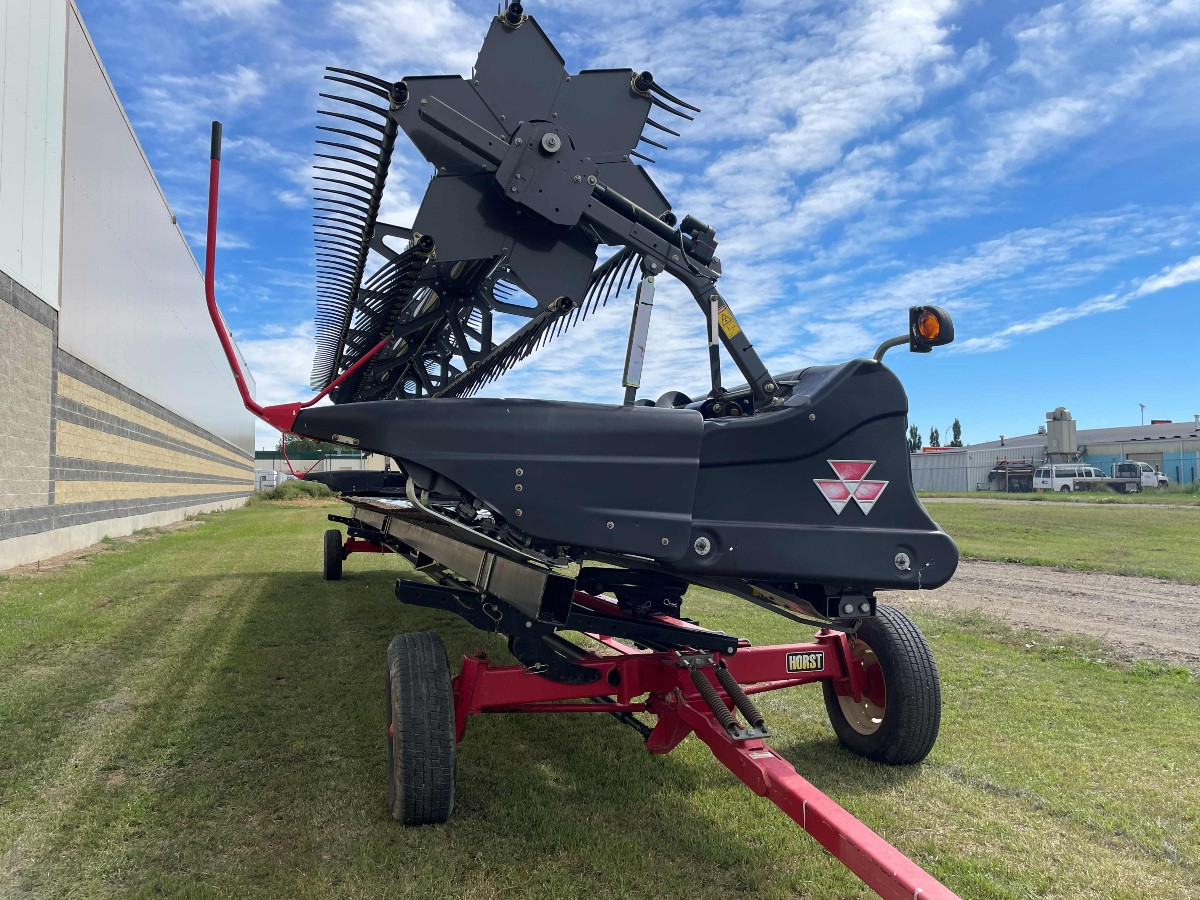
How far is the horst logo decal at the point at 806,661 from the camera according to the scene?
3.58 meters

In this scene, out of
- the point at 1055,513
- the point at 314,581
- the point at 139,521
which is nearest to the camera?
the point at 314,581

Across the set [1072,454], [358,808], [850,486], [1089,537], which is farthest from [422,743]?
[1072,454]

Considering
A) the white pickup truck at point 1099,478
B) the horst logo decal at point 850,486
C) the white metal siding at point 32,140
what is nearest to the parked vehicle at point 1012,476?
the white pickup truck at point 1099,478

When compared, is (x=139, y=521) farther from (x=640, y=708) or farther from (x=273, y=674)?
(x=640, y=708)

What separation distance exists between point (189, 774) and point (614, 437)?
2530mm

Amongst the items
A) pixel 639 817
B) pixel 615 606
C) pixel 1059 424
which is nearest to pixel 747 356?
pixel 615 606

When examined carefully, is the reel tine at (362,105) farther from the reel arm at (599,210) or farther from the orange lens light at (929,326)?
the orange lens light at (929,326)

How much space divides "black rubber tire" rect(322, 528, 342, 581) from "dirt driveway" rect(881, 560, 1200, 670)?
6553 millimetres

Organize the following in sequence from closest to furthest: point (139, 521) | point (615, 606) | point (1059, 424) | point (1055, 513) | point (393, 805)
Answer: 1. point (393, 805)
2. point (615, 606)
3. point (139, 521)
4. point (1055, 513)
5. point (1059, 424)

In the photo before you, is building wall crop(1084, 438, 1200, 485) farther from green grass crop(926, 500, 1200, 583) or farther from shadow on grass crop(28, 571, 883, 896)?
shadow on grass crop(28, 571, 883, 896)

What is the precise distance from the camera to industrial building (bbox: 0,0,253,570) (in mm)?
10875

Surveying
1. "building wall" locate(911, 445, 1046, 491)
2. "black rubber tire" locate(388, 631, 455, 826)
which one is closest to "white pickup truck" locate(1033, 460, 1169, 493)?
"building wall" locate(911, 445, 1046, 491)

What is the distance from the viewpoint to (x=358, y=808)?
306 cm

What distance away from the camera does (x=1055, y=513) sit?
77.3ft
